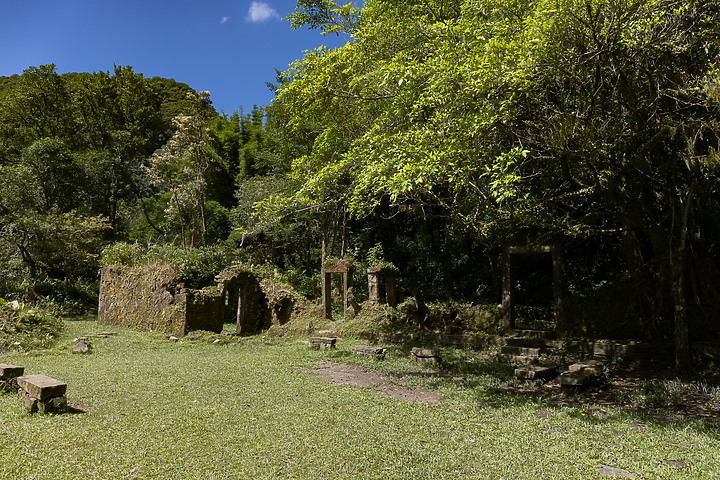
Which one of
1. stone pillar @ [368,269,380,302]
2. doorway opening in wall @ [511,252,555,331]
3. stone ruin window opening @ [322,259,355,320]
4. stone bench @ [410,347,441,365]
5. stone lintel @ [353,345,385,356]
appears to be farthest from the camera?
stone pillar @ [368,269,380,302]

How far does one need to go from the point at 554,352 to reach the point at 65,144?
24.6 metres

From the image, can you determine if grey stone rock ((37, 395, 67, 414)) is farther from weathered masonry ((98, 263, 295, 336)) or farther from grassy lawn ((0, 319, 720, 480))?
weathered masonry ((98, 263, 295, 336))

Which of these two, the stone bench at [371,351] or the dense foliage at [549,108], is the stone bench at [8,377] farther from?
the stone bench at [371,351]

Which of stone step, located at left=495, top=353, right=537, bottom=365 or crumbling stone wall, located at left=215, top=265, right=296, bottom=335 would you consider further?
crumbling stone wall, located at left=215, top=265, right=296, bottom=335

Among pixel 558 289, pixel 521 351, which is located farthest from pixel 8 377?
pixel 558 289

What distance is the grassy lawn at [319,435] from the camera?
11.7ft

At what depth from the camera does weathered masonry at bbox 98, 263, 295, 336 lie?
12531 mm

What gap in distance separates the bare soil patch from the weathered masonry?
5.40 metres

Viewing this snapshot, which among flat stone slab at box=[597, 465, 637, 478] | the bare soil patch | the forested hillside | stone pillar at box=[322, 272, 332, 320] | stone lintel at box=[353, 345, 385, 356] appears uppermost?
the forested hillside

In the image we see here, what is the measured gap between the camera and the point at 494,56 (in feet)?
20.5

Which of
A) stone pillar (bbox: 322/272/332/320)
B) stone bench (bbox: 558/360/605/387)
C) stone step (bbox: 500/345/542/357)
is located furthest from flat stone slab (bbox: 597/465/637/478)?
stone pillar (bbox: 322/272/332/320)

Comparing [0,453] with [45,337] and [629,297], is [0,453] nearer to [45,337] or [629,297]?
[45,337]

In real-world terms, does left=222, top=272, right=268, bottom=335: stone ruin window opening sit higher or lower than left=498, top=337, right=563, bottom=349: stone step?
higher

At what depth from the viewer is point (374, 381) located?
7223mm
